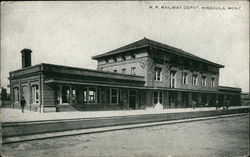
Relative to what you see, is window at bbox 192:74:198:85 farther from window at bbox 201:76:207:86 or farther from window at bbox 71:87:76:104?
window at bbox 71:87:76:104

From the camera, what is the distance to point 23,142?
6.41 meters

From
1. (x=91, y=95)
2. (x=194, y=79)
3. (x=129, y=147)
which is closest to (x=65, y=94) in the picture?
(x=91, y=95)

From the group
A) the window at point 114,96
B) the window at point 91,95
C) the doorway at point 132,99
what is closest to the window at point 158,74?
the doorway at point 132,99

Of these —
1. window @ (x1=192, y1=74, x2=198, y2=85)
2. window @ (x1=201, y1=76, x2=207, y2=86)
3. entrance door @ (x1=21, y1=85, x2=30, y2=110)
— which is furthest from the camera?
window @ (x1=201, y1=76, x2=207, y2=86)

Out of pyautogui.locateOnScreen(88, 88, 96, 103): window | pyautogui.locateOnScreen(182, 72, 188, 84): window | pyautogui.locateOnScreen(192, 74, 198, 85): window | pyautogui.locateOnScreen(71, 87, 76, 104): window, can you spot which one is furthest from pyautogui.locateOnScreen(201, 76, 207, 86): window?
pyautogui.locateOnScreen(71, 87, 76, 104): window

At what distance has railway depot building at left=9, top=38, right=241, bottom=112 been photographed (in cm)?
1441

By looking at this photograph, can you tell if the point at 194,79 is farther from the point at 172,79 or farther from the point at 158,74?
the point at 158,74

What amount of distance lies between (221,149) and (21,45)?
22.4ft

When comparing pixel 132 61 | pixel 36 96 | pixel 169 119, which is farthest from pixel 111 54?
pixel 169 119

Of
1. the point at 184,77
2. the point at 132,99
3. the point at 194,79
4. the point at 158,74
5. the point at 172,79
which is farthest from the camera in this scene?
the point at 194,79

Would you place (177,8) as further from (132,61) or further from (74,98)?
(132,61)

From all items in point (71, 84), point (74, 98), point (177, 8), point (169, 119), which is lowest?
point (169, 119)

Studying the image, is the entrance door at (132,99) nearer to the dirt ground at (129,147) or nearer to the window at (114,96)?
the window at (114,96)

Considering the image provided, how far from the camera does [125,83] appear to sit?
1898cm
